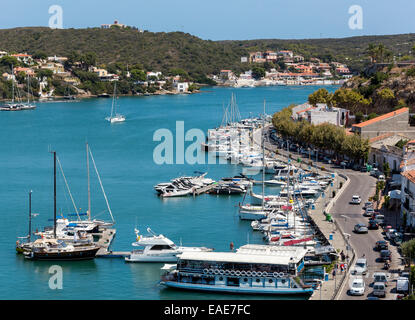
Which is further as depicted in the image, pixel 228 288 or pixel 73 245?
pixel 73 245

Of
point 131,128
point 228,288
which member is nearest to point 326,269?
point 228,288

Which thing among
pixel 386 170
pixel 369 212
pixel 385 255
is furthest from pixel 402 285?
pixel 386 170

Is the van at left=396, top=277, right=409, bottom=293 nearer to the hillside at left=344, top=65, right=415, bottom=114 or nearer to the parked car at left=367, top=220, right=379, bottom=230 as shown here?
the parked car at left=367, top=220, right=379, bottom=230

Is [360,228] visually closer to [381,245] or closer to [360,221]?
[360,221]

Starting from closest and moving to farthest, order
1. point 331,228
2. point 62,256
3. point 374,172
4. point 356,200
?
1. point 62,256
2. point 331,228
3. point 356,200
4. point 374,172

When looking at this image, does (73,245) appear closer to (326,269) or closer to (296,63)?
(326,269)

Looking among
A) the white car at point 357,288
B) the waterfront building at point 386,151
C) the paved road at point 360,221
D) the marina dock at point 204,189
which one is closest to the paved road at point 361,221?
the paved road at point 360,221
